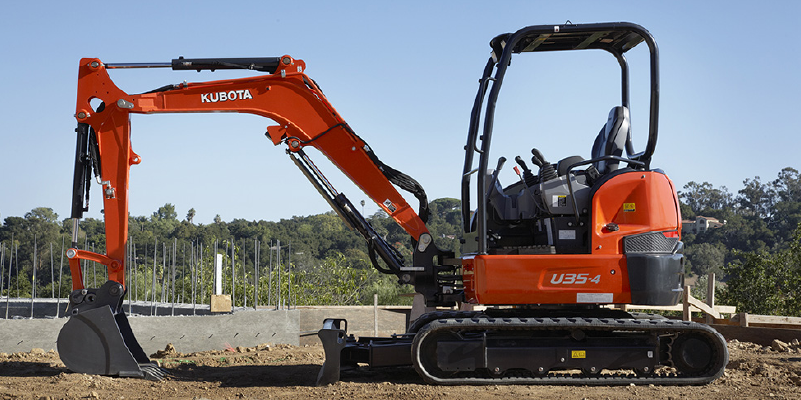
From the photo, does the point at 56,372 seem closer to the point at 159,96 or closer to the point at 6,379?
the point at 6,379

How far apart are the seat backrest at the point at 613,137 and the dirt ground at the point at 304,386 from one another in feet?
7.10

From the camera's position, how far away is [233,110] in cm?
820

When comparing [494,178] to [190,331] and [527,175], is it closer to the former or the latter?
[527,175]

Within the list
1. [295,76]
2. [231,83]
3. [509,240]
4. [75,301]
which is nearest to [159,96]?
[231,83]

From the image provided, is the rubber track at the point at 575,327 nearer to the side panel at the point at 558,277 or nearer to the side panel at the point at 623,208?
the side panel at the point at 558,277

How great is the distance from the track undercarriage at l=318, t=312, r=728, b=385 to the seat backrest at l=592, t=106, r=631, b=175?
4.97 ft

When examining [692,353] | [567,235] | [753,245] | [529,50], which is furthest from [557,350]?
[753,245]

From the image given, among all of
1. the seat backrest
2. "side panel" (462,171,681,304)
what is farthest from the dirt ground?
the seat backrest

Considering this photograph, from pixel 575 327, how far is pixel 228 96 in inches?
176

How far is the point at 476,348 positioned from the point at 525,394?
647 mm

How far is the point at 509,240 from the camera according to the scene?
7.29 m

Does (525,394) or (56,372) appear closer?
(525,394)

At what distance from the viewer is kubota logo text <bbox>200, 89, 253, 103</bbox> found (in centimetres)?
815

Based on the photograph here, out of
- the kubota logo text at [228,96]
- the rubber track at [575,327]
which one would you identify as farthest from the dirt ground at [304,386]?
the kubota logo text at [228,96]
